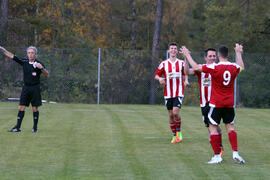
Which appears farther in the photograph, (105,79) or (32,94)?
(105,79)

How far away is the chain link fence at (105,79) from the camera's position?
2322 cm

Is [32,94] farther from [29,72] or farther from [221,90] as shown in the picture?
[221,90]

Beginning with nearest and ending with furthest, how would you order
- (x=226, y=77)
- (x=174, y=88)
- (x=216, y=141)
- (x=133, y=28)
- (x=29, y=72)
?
(x=226, y=77) → (x=216, y=141) → (x=174, y=88) → (x=29, y=72) → (x=133, y=28)

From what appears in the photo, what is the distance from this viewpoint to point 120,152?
9.29 metres

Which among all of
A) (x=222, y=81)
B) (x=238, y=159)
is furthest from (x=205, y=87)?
(x=238, y=159)

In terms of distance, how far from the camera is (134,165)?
802 cm

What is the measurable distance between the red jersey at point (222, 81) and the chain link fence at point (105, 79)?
15.3 meters

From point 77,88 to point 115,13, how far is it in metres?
20.1

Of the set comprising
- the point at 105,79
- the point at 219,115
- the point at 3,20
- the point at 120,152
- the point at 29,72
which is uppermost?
the point at 3,20

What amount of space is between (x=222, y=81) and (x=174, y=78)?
3.07 metres

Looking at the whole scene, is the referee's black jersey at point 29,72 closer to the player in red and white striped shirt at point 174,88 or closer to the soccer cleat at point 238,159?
the player in red and white striped shirt at point 174,88

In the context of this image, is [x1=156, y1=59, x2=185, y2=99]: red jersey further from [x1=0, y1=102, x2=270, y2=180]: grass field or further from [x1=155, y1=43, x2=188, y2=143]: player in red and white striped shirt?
[x1=0, y1=102, x2=270, y2=180]: grass field

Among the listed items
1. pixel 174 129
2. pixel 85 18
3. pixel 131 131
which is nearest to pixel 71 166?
pixel 174 129

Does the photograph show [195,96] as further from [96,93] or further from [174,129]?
[174,129]
